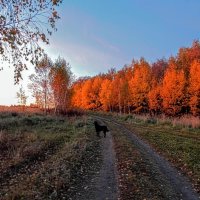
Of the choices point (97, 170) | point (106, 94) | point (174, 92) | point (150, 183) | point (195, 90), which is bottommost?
point (150, 183)

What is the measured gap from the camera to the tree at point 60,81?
60031mm

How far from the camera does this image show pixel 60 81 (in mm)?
60125

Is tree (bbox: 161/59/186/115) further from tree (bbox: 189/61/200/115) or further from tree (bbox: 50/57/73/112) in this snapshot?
tree (bbox: 50/57/73/112)

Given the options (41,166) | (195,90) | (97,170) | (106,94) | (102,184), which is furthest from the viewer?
(106,94)

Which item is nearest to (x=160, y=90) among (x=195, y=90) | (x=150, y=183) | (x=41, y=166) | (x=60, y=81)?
(x=195, y=90)

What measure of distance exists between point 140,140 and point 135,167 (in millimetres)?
10051

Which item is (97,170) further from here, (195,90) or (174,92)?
(174,92)

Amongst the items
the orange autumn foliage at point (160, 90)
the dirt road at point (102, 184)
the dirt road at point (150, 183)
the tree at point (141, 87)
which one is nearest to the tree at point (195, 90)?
the orange autumn foliage at point (160, 90)

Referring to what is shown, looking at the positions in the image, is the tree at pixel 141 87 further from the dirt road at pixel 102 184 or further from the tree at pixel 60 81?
the dirt road at pixel 102 184

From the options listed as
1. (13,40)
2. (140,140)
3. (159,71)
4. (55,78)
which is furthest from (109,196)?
(159,71)

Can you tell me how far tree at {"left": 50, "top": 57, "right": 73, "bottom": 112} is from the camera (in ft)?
197

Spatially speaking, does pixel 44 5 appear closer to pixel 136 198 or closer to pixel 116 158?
pixel 136 198

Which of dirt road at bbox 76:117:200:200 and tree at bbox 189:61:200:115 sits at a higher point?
tree at bbox 189:61:200:115

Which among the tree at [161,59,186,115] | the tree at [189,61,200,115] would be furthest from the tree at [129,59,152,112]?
the tree at [189,61,200,115]
